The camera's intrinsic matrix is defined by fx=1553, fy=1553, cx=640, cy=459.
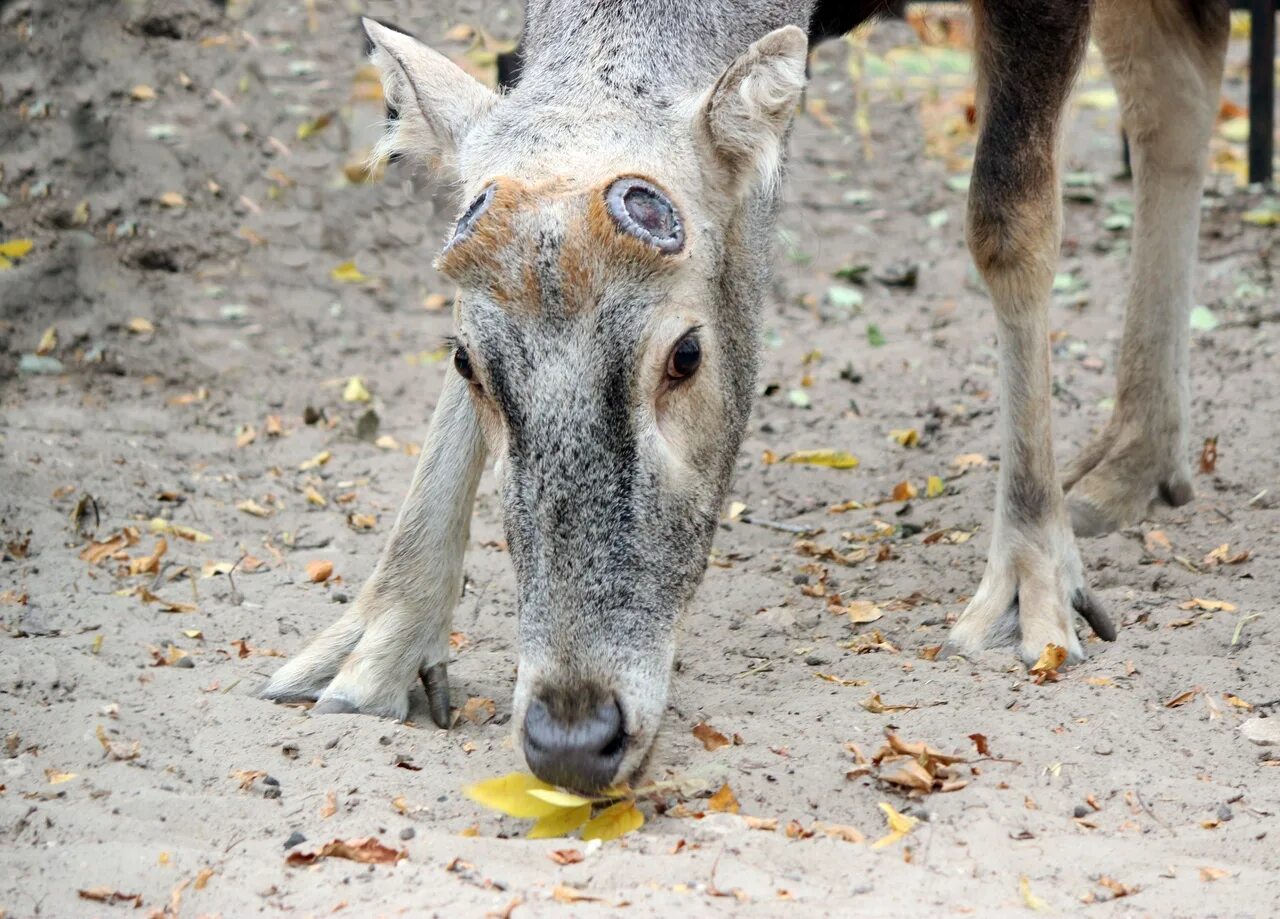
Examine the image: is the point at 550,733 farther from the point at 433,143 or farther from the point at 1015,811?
the point at 433,143

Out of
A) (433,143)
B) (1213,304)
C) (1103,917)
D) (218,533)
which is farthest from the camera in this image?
(1213,304)

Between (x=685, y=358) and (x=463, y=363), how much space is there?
2.00 ft

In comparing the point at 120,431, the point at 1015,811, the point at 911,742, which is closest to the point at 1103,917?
the point at 1015,811

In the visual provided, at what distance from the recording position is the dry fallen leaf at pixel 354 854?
11.8 ft

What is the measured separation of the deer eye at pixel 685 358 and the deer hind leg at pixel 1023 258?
5.42 feet

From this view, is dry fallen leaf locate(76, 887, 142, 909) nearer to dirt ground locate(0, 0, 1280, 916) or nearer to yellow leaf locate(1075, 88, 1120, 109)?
dirt ground locate(0, 0, 1280, 916)

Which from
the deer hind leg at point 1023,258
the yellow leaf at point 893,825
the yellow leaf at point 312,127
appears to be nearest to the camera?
the yellow leaf at point 893,825

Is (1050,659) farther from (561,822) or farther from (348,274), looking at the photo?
(348,274)

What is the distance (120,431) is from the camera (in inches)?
A: 297

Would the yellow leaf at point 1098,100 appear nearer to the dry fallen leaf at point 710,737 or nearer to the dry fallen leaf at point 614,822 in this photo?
the dry fallen leaf at point 710,737

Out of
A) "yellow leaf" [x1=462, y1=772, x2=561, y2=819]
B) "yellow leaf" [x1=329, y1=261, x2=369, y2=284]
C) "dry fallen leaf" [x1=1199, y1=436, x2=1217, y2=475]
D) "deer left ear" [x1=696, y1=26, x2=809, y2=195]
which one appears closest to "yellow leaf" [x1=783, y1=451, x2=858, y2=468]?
"dry fallen leaf" [x1=1199, y1=436, x2=1217, y2=475]

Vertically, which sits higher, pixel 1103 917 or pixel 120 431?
pixel 120 431

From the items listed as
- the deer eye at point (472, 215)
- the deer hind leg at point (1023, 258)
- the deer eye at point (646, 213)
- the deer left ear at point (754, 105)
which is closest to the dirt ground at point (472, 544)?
the deer hind leg at point (1023, 258)

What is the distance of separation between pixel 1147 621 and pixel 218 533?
3.70 meters
